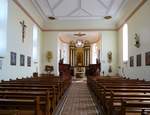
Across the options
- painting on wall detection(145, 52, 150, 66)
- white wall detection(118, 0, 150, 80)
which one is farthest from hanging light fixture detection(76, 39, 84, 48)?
painting on wall detection(145, 52, 150, 66)

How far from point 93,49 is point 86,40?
1535mm

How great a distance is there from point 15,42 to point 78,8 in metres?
6.41

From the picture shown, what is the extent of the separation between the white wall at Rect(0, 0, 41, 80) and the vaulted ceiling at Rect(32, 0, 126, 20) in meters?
2.04

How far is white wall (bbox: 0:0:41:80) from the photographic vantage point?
9.91 meters

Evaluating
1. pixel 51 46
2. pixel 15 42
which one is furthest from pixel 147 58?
pixel 51 46

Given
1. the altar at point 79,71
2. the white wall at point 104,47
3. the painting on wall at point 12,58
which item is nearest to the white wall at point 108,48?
the white wall at point 104,47

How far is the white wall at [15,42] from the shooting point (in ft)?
32.5

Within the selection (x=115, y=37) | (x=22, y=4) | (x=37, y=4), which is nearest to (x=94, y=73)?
(x=115, y=37)

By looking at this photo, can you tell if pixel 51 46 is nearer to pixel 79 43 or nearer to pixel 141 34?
pixel 79 43

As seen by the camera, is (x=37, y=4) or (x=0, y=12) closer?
(x=0, y=12)

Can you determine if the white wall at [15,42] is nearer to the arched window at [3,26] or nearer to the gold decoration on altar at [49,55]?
the arched window at [3,26]

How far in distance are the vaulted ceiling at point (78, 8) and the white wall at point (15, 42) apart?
204 cm

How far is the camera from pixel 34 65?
1612cm

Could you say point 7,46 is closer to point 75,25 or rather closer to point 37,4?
point 37,4
